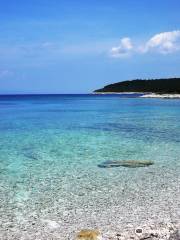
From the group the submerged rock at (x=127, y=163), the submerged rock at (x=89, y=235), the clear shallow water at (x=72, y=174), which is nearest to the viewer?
the submerged rock at (x=89, y=235)

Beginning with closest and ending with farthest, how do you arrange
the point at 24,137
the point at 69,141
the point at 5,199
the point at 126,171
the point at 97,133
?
the point at 5,199 < the point at 126,171 < the point at 69,141 < the point at 24,137 < the point at 97,133

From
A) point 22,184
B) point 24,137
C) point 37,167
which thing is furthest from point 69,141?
point 22,184

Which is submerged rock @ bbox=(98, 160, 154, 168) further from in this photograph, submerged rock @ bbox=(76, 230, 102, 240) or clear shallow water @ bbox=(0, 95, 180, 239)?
submerged rock @ bbox=(76, 230, 102, 240)

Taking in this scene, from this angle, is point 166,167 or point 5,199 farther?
point 166,167

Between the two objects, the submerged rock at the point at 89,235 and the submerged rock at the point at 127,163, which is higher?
the submerged rock at the point at 89,235

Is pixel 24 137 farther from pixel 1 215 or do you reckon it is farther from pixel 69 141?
pixel 1 215

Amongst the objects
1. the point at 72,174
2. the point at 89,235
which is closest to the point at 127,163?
the point at 72,174

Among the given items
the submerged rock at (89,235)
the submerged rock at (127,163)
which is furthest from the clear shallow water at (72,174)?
the submerged rock at (89,235)

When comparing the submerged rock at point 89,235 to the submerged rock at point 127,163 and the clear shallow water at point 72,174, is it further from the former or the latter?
the submerged rock at point 127,163

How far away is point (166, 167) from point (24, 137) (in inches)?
516

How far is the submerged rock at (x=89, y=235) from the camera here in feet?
28.7

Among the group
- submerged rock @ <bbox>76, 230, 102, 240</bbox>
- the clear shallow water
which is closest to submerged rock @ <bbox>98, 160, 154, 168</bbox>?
the clear shallow water

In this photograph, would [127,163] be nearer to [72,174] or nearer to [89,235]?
[72,174]

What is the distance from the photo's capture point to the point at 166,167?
16.6 m
